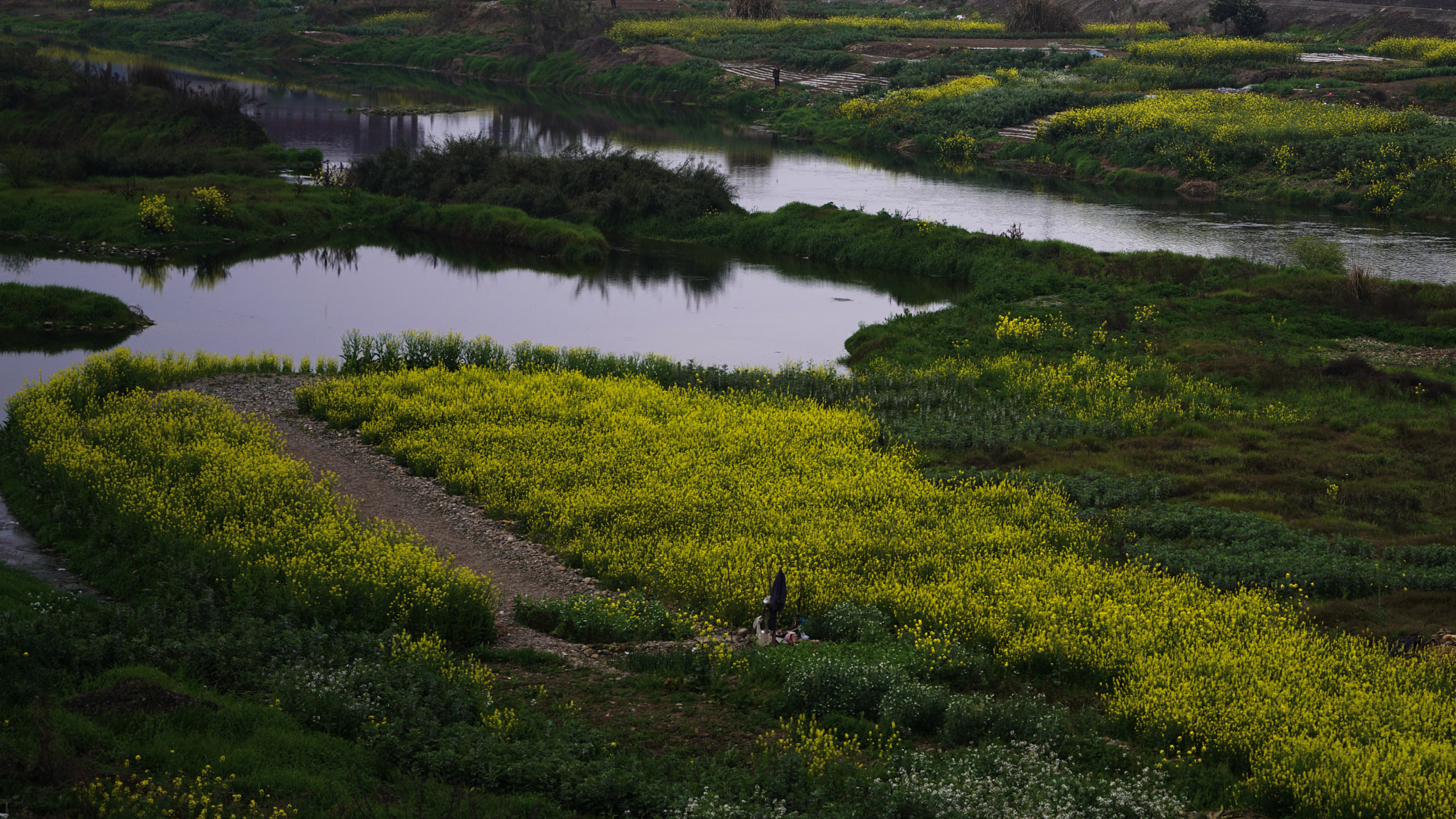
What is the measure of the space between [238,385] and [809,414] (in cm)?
1281

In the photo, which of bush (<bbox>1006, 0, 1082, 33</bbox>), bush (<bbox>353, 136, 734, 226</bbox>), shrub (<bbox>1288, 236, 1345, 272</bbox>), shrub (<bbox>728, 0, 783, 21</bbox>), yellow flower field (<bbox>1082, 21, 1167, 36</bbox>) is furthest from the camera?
shrub (<bbox>728, 0, 783, 21</bbox>)

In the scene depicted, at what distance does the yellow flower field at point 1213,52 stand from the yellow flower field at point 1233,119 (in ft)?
38.4

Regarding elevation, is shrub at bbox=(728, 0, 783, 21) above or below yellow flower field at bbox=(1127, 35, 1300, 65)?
above

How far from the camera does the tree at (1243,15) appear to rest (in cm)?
8700

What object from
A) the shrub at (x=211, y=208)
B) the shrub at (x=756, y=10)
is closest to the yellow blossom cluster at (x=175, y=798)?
the shrub at (x=211, y=208)

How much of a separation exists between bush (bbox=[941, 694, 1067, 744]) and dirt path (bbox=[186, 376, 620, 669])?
4166mm

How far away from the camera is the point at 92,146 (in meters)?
49.6

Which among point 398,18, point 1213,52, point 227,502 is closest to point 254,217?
point 227,502

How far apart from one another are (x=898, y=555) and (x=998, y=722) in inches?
212

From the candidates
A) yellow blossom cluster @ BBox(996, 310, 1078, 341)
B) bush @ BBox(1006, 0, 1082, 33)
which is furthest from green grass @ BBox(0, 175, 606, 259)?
bush @ BBox(1006, 0, 1082, 33)

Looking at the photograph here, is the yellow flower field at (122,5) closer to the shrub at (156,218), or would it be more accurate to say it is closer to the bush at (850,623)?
the shrub at (156,218)

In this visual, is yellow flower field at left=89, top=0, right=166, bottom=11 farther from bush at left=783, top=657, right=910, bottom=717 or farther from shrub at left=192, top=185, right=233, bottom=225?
bush at left=783, top=657, right=910, bottom=717

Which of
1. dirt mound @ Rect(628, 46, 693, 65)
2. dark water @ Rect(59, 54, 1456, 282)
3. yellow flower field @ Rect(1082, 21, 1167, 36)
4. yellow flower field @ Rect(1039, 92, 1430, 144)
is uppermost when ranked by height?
yellow flower field @ Rect(1082, 21, 1167, 36)

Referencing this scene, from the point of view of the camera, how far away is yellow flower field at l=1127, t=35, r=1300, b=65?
2968 inches
